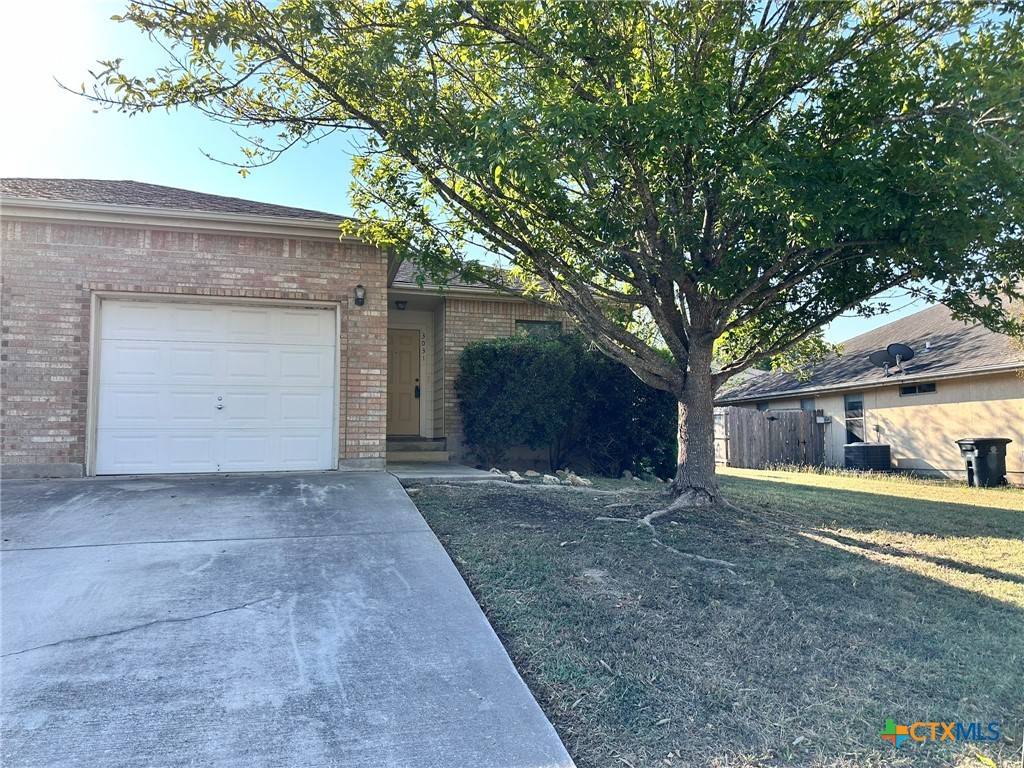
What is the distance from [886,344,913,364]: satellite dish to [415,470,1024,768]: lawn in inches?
419

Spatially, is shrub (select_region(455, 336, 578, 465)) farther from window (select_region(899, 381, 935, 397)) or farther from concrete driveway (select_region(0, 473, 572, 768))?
window (select_region(899, 381, 935, 397))

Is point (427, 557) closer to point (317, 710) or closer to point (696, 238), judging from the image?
point (317, 710)

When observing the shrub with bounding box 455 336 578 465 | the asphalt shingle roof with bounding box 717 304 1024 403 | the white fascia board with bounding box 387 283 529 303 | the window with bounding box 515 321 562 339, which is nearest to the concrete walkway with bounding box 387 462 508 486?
the shrub with bounding box 455 336 578 465

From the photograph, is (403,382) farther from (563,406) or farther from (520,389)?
(563,406)

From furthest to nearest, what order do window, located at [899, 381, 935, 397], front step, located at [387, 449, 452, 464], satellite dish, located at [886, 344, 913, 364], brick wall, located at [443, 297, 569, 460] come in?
1. satellite dish, located at [886, 344, 913, 364]
2. window, located at [899, 381, 935, 397]
3. brick wall, located at [443, 297, 569, 460]
4. front step, located at [387, 449, 452, 464]

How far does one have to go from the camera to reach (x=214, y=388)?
8.60 m

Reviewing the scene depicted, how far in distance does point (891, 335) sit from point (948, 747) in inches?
802

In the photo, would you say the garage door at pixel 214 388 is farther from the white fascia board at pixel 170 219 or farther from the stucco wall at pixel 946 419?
the stucco wall at pixel 946 419

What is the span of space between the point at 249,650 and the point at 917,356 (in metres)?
18.4

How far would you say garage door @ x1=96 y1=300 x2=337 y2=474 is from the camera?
8.34 m

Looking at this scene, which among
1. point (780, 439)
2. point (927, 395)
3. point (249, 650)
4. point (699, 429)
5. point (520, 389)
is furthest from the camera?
point (780, 439)

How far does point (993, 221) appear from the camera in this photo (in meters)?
5.39

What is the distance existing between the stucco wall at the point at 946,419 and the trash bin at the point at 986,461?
1.40 feet

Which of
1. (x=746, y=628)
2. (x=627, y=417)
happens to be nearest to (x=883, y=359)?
(x=627, y=417)
